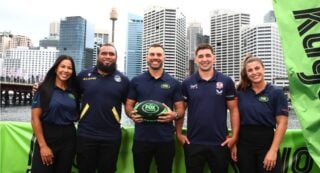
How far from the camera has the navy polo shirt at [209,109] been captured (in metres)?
5.05

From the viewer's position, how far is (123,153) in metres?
6.34

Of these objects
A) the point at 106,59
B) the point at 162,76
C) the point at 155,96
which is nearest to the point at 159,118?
the point at 155,96

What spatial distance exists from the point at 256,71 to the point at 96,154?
2.36m

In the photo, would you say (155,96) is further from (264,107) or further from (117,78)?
(264,107)

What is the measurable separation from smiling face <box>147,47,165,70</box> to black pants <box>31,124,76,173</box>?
54.0 inches

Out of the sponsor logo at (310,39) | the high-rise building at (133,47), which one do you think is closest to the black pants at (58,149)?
the sponsor logo at (310,39)

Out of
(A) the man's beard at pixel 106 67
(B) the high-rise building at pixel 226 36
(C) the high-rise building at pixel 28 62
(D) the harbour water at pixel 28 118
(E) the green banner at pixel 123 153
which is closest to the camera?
(A) the man's beard at pixel 106 67

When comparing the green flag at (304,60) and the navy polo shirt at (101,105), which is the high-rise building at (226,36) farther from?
the navy polo shirt at (101,105)

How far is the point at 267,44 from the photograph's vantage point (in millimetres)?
39031

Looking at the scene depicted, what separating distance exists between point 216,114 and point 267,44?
35608 millimetres

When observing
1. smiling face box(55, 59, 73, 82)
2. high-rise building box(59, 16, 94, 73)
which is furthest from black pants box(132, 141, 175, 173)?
high-rise building box(59, 16, 94, 73)

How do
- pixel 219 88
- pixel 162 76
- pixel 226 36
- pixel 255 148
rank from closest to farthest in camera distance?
pixel 255 148
pixel 219 88
pixel 162 76
pixel 226 36

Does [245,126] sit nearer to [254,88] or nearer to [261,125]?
[261,125]

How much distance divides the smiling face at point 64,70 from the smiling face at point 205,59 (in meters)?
1.73
